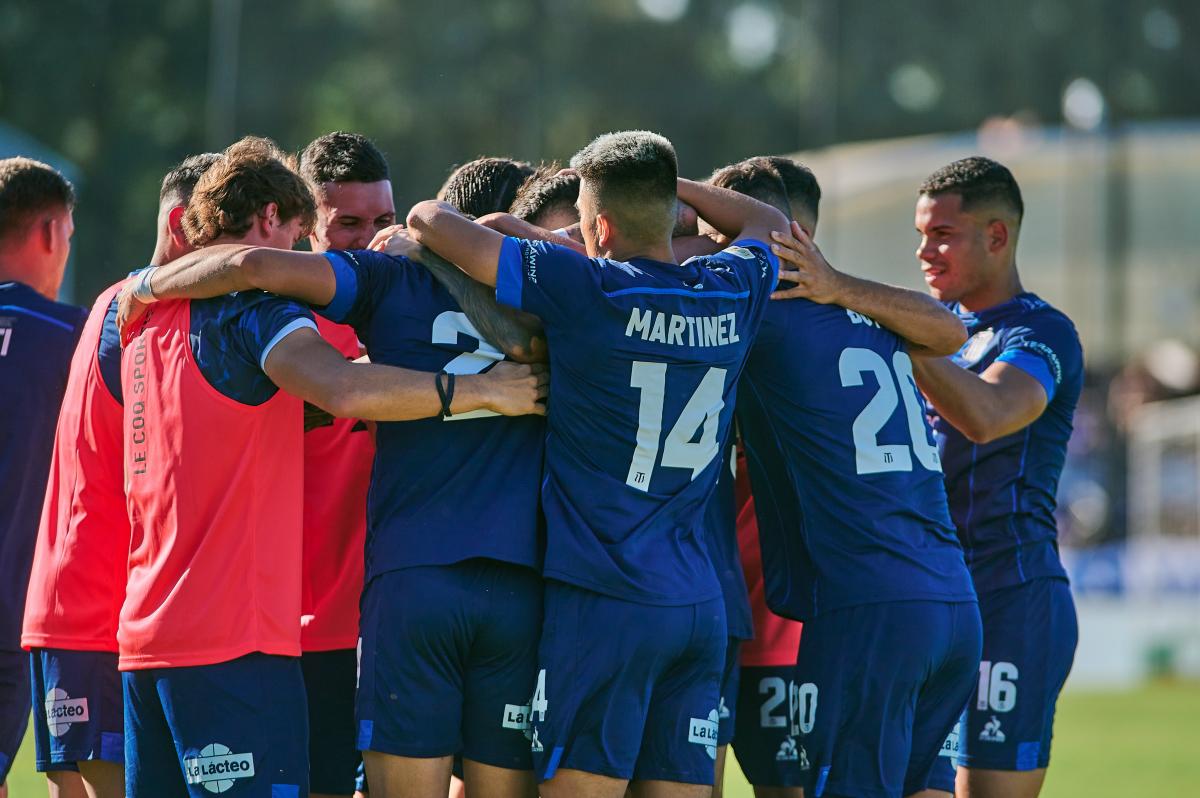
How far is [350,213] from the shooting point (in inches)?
215

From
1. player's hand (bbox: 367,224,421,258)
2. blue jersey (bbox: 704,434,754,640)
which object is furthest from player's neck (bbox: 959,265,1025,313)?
player's hand (bbox: 367,224,421,258)

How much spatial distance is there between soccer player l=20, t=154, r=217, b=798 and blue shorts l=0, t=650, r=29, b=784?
54cm

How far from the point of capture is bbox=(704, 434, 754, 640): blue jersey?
16.5 feet

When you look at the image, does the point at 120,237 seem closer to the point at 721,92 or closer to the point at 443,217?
the point at 721,92

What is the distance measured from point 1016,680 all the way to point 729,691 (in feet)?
4.29

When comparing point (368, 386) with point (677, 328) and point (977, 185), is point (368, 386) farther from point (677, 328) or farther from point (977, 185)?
point (977, 185)

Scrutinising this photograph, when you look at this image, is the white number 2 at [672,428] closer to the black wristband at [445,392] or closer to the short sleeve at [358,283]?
the black wristband at [445,392]

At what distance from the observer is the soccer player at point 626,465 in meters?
4.28

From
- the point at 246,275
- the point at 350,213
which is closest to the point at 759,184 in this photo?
the point at 350,213

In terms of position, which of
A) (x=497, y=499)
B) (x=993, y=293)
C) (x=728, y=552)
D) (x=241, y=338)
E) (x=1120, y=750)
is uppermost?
(x=993, y=293)

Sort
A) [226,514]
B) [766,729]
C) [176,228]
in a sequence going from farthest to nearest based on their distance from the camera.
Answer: [766,729], [176,228], [226,514]

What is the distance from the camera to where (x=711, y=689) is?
451 centimetres

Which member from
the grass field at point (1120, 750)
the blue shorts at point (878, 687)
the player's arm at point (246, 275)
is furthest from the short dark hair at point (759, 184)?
the grass field at point (1120, 750)

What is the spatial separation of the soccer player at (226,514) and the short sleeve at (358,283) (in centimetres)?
13
